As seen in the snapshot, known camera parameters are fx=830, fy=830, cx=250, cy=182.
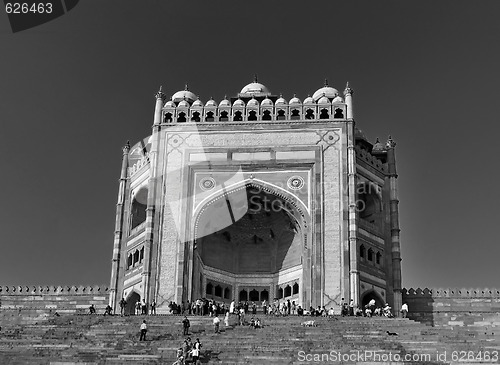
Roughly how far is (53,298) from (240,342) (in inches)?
720

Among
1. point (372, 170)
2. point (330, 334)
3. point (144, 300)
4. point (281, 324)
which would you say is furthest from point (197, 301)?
point (372, 170)

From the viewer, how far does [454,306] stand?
3884cm

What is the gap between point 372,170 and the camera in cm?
4056

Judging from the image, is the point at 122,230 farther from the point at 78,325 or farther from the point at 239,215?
the point at 78,325

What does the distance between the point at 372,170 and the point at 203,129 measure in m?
8.48

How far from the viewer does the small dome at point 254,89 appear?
44.4m

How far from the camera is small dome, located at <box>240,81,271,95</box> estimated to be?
146ft

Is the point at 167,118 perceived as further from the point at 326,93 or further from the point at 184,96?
the point at 326,93

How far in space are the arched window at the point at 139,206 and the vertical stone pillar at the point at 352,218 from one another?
10.4 metres

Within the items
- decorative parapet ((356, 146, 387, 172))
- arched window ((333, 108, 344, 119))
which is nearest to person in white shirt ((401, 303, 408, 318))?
decorative parapet ((356, 146, 387, 172))

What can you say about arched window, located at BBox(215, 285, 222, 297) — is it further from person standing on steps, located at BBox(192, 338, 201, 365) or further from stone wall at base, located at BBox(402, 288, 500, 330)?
person standing on steps, located at BBox(192, 338, 201, 365)

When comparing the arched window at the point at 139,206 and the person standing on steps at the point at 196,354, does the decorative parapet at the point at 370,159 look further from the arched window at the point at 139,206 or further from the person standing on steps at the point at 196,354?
the person standing on steps at the point at 196,354

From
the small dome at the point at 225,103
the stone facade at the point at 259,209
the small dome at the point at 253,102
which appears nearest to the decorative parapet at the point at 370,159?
the stone facade at the point at 259,209

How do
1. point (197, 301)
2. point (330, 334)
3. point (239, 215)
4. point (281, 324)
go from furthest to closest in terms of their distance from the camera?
point (239, 215) → point (197, 301) → point (281, 324) → point (330, 334)
